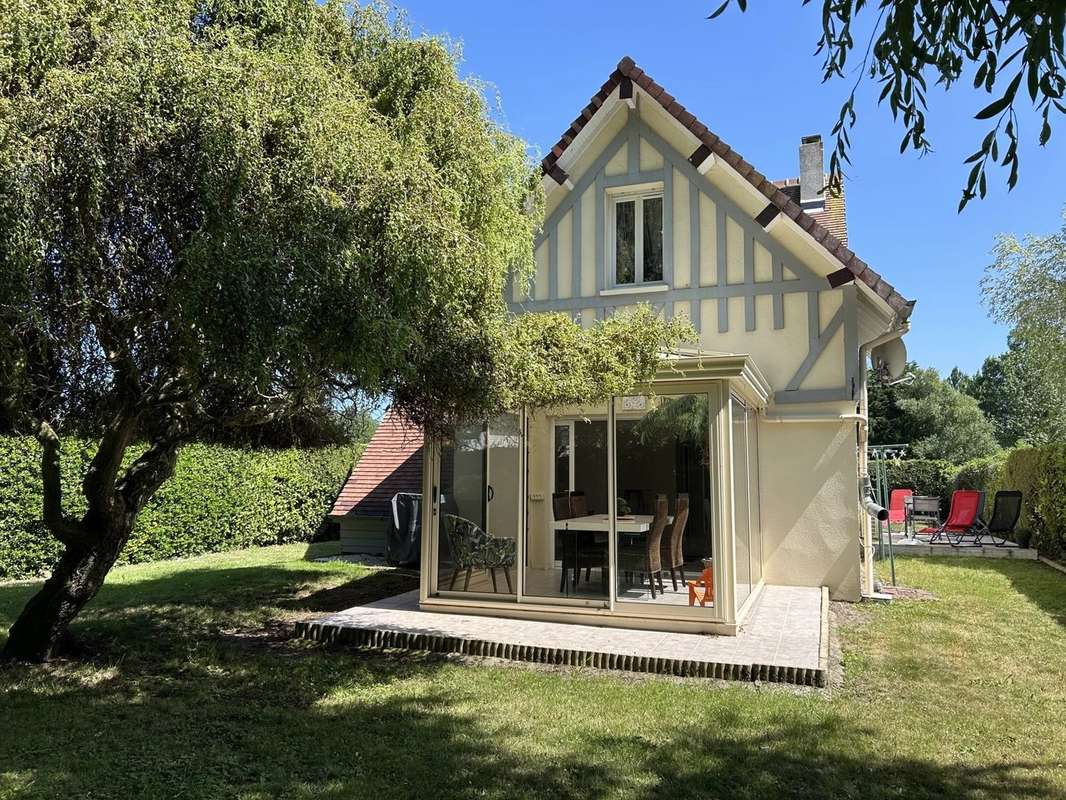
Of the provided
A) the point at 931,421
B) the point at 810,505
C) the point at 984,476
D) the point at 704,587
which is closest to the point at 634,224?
the point at 810,505

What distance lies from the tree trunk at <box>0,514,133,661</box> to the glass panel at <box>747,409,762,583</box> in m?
7.47

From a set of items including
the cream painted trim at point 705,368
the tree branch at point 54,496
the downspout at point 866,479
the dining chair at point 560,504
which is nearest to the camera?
the tree branch at point 54,496

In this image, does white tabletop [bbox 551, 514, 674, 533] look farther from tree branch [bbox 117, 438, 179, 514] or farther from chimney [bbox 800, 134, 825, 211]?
chimney [bbox 800, 134, 825, 211]

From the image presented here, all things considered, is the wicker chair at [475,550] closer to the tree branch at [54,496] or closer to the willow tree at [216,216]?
the willow tree at [216,216]

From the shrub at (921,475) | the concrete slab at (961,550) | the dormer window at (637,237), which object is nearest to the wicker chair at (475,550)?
the dormer window at (637,237)

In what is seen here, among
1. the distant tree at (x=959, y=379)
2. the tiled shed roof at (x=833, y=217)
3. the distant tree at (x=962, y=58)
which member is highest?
the distant tree at (x=959, y=379)

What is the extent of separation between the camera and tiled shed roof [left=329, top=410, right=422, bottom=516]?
15.3 metres

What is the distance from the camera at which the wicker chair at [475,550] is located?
8828mm

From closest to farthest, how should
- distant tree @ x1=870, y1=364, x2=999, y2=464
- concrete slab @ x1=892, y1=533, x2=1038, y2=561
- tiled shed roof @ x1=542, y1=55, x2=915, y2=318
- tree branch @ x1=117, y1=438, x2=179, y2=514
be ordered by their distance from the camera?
tree branch @ x1=117, y1=438, x2=179, y2=514 < tiled shed roof @ x1=542, y1=55, x2=915, y2=318 < concrete slab @ x1=892, y1=533, x2=1038, y2=561 < distant tree @ x1=870, y1=364, x2=999, y2=464

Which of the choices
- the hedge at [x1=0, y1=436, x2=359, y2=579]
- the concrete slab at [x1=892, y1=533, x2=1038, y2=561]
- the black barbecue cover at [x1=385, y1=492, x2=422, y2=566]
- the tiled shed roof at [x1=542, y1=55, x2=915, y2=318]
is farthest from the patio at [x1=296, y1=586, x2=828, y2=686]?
the concrete slab at [x1=892, y1=533, x2=1038, y2=561]

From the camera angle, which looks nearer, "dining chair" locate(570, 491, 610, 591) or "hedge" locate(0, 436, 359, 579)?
"dining chair" locate(570, 491, 610, 591)

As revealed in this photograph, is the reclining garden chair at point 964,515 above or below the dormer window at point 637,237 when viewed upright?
below

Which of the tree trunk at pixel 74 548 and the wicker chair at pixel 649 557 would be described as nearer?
the tree trunk at pixel 74 548

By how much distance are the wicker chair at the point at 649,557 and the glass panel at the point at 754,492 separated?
1.73 m
